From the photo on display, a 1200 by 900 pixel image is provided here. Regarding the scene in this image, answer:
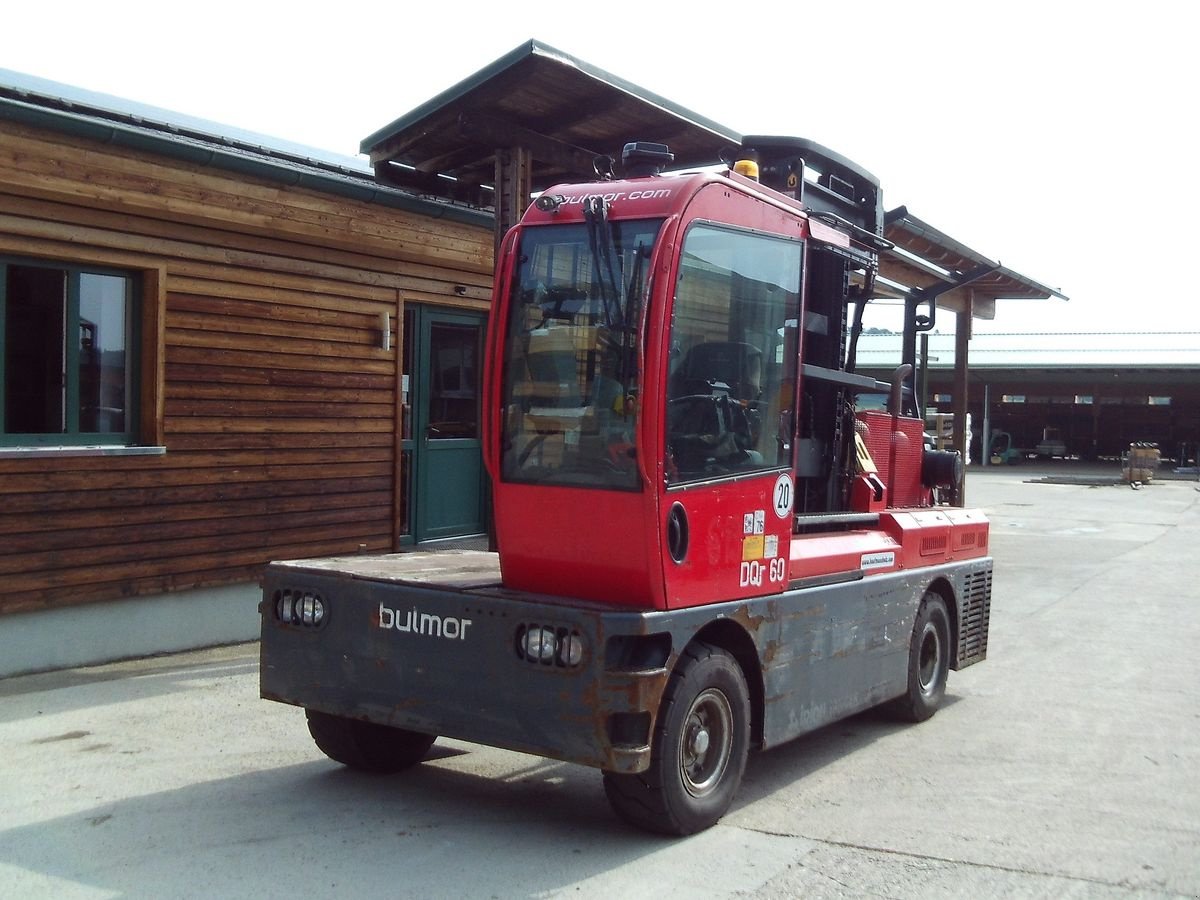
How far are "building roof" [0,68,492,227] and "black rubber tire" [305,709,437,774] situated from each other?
4.63 m

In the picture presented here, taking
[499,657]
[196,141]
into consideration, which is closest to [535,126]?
[196,141]

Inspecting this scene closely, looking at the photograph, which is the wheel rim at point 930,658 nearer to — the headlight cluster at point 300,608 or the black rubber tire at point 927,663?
the black rubber tire at point 927,663

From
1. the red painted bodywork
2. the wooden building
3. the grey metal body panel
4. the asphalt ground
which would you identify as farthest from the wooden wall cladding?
the red painted bodywork

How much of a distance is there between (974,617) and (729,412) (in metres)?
4.17

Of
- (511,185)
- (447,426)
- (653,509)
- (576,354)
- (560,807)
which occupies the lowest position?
(560,807)

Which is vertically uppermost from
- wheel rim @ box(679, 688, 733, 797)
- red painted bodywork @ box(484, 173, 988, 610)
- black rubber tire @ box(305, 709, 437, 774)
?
red painted bodywork @ box(484, 173, 988, 610)

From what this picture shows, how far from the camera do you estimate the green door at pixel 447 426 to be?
11.4 metres

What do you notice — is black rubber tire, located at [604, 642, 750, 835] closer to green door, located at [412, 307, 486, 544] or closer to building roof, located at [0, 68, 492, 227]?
building roof, located at [0, 68, 492, 227]

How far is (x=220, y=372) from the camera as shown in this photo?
30.7 feet

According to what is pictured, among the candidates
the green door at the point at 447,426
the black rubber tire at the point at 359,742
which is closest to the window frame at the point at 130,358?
the green door at the point at 447,426

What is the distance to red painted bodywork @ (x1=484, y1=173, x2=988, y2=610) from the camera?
5.03m

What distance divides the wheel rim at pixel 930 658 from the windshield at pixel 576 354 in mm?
3723

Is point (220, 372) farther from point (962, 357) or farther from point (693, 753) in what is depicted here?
point (962, 357)

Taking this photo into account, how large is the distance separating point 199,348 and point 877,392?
513 cm
